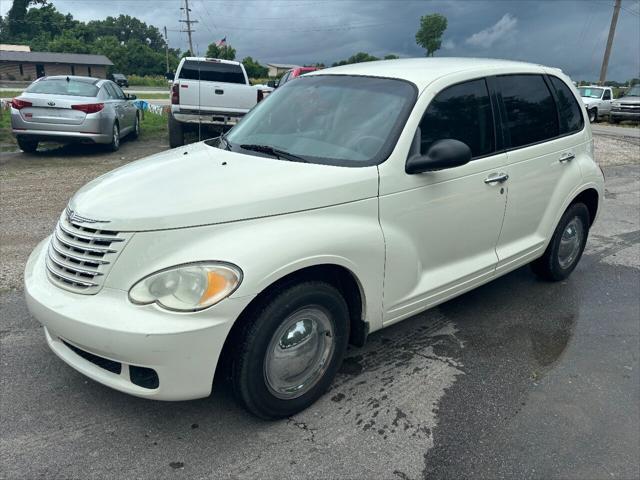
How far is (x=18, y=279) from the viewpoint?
15.0 feet

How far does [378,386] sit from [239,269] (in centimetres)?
132

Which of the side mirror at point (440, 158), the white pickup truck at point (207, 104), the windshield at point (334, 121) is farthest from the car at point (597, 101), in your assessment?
the side mirror at point (440, 158)

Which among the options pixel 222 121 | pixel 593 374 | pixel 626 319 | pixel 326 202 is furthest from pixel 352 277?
pixel 222 121

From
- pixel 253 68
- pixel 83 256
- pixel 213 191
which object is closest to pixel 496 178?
pixel 213 191

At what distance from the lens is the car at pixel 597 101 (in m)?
27.6

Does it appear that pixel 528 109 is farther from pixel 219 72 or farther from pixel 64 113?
pixel 219 72

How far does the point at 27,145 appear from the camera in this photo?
10.6 meters

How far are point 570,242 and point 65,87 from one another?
10064 millimetres

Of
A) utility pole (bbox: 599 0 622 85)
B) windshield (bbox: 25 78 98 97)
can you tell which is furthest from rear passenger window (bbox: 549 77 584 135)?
utility pole (bbox: 599 0 622 85)

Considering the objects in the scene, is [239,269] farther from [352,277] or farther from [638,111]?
[638,111]

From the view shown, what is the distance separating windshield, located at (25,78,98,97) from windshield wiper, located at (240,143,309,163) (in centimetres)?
861

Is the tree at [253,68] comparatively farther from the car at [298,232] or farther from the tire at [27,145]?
the car at [298,232]

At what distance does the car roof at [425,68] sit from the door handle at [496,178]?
29.2 inches

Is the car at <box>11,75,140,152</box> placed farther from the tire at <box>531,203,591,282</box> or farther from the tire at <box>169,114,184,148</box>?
the tire at <box>531,203,591,282</box>
